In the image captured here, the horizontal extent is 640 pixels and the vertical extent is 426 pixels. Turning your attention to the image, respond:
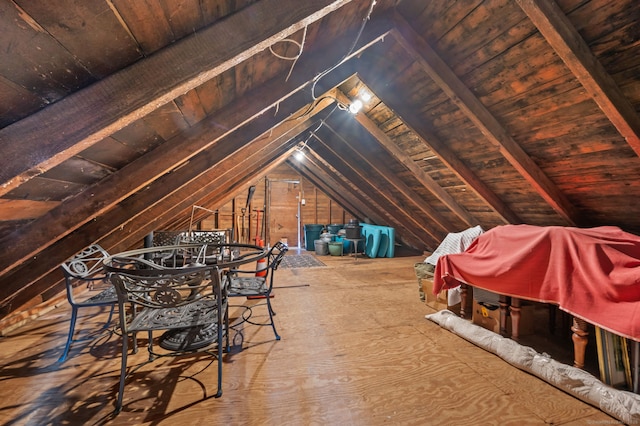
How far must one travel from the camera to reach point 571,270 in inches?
68.2

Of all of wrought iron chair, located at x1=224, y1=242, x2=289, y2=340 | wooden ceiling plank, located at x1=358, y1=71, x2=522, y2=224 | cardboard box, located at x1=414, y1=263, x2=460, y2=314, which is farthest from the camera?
cardboard box, located at x1=414, y1=263, x2=460, y2=314

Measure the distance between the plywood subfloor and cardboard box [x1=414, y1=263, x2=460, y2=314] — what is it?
0.36 m

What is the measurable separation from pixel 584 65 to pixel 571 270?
1236mm

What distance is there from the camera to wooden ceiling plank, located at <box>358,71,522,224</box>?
2559 mm

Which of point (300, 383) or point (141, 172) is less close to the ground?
point (141, 172)

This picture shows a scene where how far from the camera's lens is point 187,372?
5.88ft

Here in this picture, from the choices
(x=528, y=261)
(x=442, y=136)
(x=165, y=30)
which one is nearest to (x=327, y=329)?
(x=528, y=261)

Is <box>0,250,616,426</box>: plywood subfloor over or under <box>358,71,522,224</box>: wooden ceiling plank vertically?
under

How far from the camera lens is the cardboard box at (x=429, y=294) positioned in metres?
2.76

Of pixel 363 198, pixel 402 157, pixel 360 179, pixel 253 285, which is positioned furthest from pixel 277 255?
pixel 363 198

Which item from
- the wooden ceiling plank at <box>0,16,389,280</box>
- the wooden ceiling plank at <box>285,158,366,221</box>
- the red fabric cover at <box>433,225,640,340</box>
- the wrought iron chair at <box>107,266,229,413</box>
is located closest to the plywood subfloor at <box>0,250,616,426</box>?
the wrought iron chair at <box>107,266,229,413</box>

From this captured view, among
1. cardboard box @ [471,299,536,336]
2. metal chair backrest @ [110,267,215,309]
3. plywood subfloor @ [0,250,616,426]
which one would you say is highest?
metal chair backrest @ [110,267,215,309]

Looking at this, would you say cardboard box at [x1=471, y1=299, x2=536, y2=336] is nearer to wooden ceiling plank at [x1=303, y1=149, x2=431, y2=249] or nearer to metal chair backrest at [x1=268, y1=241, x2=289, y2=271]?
metal chair backrest at [x1=268, y1=241, x2=289, y2=271]

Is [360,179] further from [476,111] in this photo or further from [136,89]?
[136,89]
